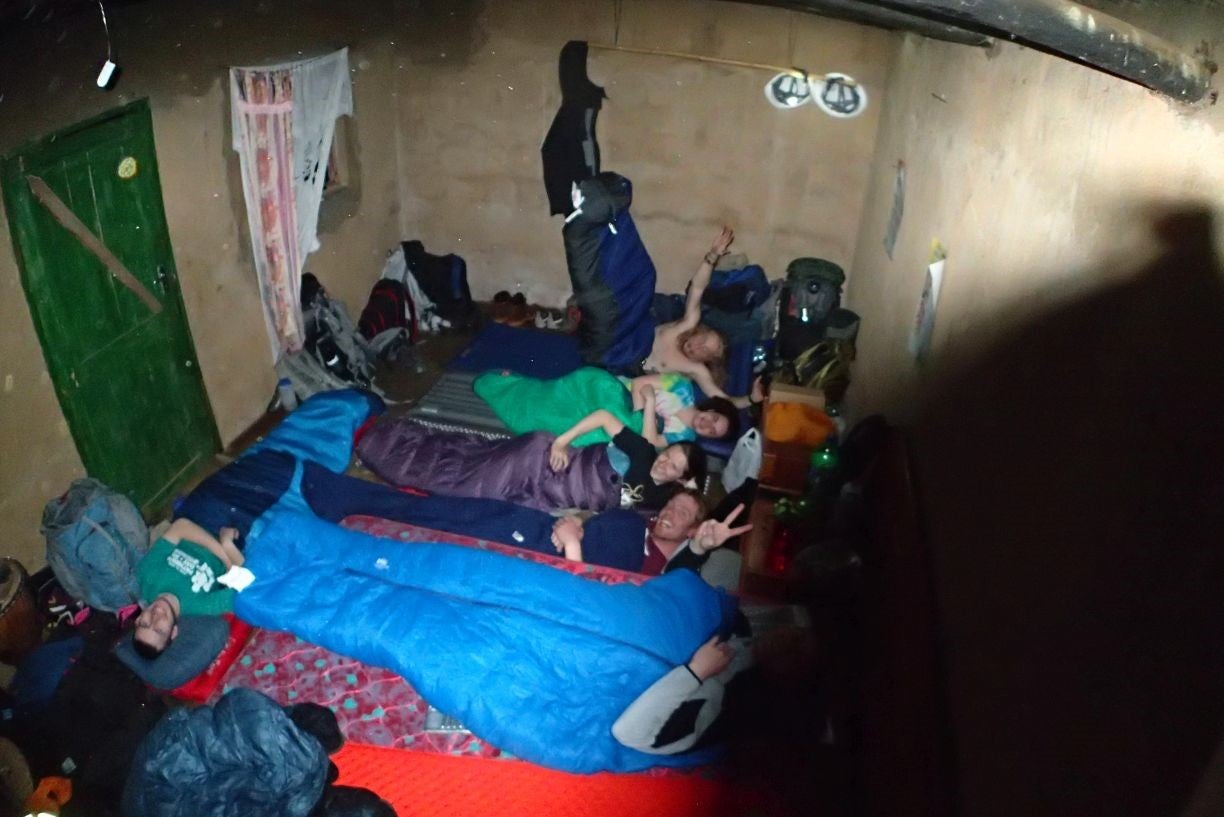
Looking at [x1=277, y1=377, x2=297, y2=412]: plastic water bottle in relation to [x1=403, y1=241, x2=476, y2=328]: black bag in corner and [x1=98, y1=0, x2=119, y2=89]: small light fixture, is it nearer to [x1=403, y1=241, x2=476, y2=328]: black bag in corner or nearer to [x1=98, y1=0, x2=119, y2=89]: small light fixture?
[x1=403, y1=241, x2=476, y2=328]: black bag in corner

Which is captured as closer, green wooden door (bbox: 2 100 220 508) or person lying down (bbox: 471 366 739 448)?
green wooden door (bbox: 2 100 220 508)

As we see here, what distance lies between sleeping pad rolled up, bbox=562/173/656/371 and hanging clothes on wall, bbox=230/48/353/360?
135 cm

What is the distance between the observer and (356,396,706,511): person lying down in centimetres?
336

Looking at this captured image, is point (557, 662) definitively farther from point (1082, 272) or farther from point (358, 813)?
A: point (1082, 272)

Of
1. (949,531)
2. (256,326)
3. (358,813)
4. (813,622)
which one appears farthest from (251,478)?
(949,531)

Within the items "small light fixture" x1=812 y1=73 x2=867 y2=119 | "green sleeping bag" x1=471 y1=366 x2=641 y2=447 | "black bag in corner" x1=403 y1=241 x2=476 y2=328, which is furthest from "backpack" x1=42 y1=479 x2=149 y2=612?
"small light fixture" x1=812 y1=73 x2=867 y2=119

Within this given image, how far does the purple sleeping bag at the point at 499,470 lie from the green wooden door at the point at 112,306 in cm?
87

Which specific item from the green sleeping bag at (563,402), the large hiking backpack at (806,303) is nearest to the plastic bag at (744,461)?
the green sleeping bag at (563,402)

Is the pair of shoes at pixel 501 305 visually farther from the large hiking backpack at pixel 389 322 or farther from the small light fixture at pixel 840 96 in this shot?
the small light fixture at pixel 840 96

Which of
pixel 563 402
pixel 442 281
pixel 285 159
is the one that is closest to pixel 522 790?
pixel 563 402

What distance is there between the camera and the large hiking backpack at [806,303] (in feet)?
14.3

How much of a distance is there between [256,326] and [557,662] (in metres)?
2.51

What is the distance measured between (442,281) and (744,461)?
259 centimetres

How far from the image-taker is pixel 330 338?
435 cm
